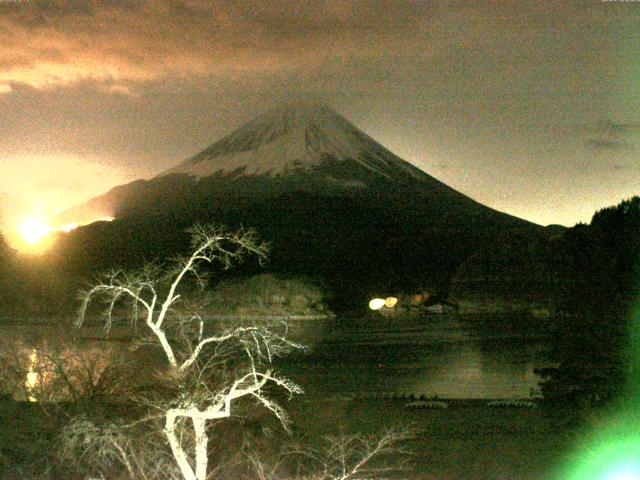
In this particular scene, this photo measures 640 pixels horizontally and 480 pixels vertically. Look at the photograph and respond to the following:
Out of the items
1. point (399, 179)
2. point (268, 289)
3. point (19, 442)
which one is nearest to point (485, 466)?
point (19, 442)

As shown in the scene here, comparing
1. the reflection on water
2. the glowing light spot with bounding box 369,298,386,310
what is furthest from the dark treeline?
the glowing light spot with bounding box 369,298,386,310

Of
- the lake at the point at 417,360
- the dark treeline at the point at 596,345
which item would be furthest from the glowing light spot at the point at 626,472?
the lake at the point at 417,360

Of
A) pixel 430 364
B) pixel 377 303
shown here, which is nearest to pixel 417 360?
pixel 430 364

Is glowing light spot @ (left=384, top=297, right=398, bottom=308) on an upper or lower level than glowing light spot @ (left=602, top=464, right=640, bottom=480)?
upper

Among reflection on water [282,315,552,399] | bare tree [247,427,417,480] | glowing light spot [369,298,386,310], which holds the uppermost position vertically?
glowing light spot [369,298,386,310]

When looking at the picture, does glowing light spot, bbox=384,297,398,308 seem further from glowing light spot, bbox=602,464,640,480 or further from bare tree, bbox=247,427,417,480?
glowing light spot, bbox=602,464,640,480

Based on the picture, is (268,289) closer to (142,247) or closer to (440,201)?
(142,247)

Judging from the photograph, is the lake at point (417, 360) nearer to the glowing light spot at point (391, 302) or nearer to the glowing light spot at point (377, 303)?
the glowing light spot at point (377, 303)
